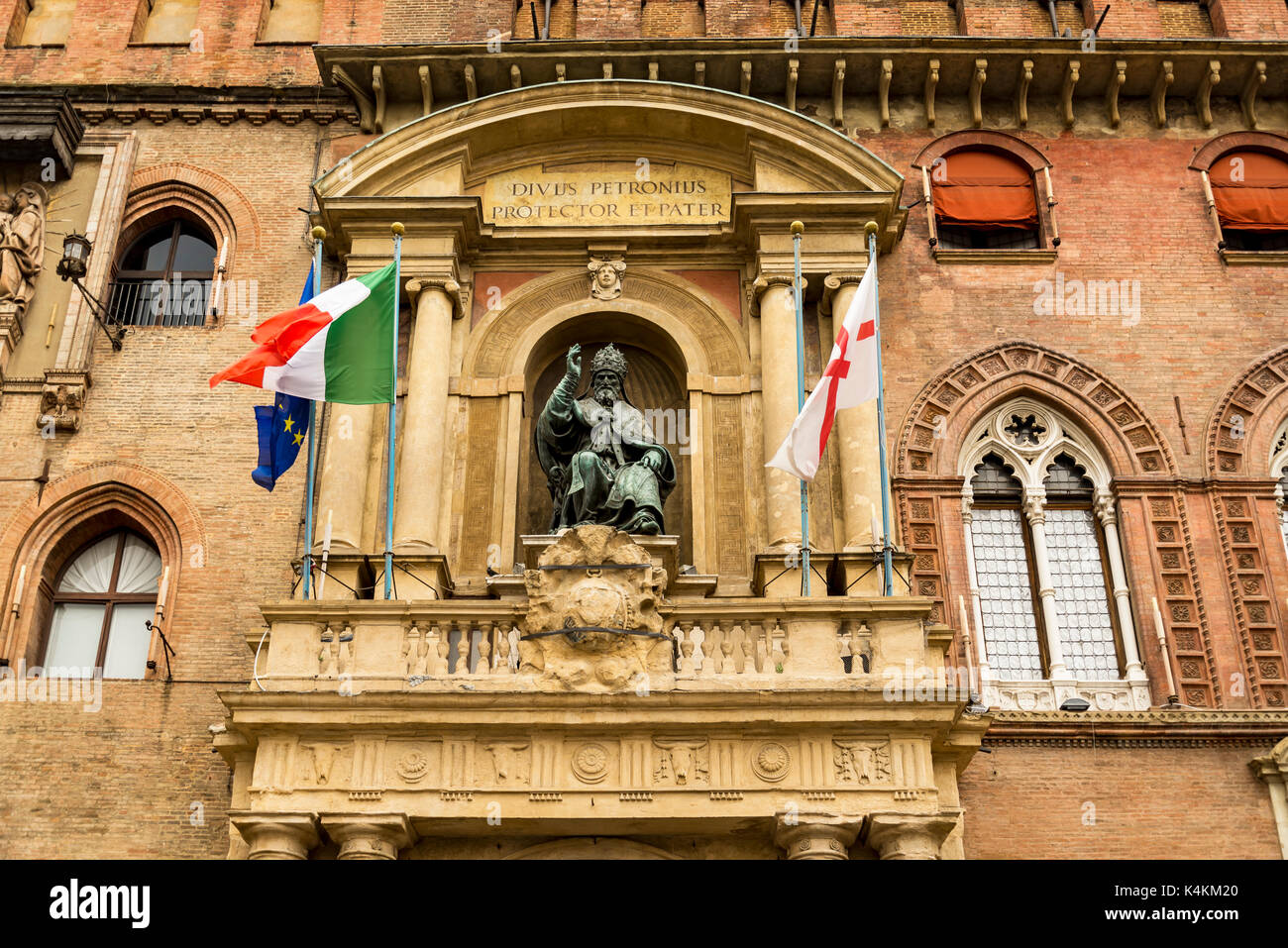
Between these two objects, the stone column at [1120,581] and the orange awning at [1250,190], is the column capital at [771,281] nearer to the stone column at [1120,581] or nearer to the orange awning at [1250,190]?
the stone column at [1120,581]

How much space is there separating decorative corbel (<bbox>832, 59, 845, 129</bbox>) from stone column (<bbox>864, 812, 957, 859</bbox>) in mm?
9612

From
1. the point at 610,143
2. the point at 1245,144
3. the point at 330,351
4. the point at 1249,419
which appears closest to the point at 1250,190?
the point at 1245,144

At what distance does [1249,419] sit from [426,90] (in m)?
10.5

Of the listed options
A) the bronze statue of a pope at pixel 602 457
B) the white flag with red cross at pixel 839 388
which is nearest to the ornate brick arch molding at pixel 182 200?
the bronze statue of a pope at pixel 602 457

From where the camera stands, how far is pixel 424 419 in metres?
17.1

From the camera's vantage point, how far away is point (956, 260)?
1881 centimetres

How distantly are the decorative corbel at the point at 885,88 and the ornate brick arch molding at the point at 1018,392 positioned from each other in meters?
3.53

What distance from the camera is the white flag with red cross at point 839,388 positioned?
1522 centimetres

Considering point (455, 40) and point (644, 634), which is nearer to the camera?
point (644, 634)

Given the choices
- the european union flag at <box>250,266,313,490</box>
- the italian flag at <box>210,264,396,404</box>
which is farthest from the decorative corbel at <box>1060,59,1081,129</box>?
the european union flag at <box>250,266,313,490</box>

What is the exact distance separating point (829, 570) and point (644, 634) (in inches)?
112
